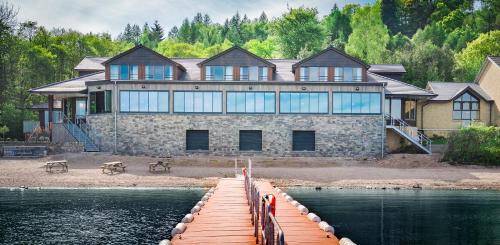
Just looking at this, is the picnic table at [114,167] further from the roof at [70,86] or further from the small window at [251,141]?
the roof at [70,86]

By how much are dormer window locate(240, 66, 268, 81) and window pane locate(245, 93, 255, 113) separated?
86.8 inches

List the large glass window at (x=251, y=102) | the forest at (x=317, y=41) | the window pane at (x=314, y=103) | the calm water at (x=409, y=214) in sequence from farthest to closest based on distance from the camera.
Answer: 1. the forest at (x=317, y=41)
2. the window pane at (x=314, y=103)
3. the large glass window at (x=251, y=102)
4. the calm water at (x=409, y=214)

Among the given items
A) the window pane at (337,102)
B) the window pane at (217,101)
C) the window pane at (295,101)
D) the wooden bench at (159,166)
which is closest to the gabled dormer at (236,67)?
the window pane at (217,101)

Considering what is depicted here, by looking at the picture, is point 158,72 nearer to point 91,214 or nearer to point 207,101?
point 207,101

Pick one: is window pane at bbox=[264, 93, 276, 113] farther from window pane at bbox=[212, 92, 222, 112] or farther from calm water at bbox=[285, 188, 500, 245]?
calm water at bbox=[285, 188, 500, 245]

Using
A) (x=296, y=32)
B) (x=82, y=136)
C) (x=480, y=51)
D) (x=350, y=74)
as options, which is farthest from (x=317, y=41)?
(x=82, y=136)

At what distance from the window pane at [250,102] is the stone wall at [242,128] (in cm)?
71

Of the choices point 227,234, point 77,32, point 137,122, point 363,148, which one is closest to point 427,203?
point 227,234

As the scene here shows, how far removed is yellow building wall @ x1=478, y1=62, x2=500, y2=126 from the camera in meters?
57.5

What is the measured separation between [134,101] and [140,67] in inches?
142

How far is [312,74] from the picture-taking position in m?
51.6

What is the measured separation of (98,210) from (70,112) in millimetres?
33100

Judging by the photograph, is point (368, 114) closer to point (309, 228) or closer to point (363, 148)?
point (363, 148)

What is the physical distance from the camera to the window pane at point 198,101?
5012cm
